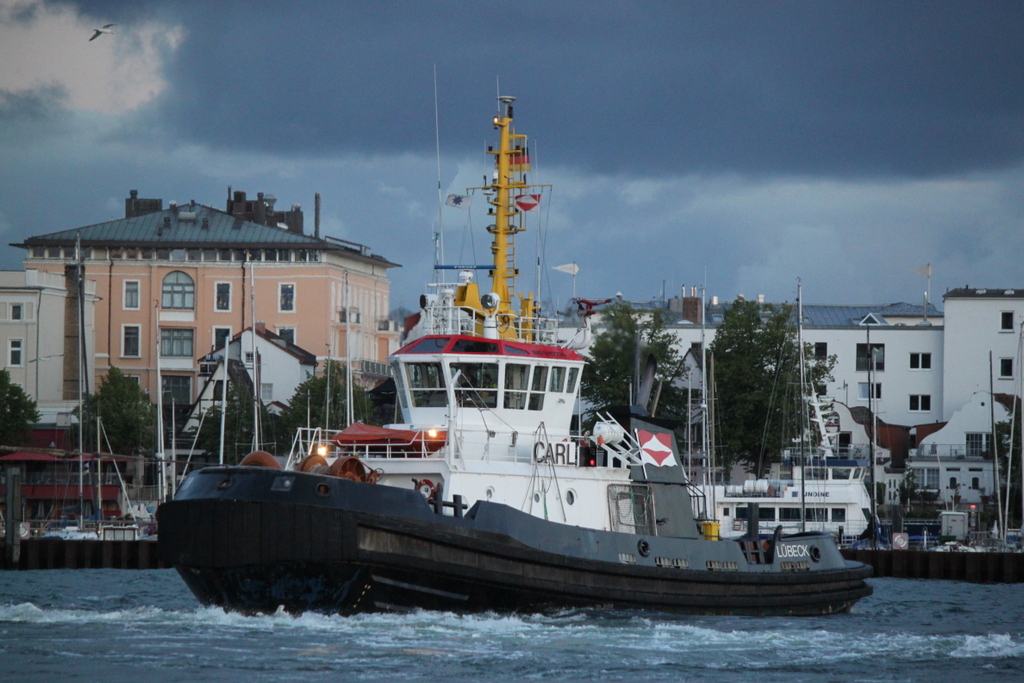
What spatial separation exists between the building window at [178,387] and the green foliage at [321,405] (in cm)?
1158

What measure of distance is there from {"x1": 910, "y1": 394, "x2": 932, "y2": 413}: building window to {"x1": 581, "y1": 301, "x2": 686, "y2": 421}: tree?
41.2 ft

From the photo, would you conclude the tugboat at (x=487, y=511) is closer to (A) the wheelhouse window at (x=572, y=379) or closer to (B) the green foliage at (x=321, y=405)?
(A) the wheelhouse window at (x=572, y=379)

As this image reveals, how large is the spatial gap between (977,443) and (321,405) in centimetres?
2951

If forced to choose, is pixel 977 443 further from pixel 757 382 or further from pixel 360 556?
pixel 360 556

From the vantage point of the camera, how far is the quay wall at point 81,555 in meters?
42.1

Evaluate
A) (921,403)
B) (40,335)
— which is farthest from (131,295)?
(921,403)

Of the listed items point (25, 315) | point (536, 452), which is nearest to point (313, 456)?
point (536, 452)

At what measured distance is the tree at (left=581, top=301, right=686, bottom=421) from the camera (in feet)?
200

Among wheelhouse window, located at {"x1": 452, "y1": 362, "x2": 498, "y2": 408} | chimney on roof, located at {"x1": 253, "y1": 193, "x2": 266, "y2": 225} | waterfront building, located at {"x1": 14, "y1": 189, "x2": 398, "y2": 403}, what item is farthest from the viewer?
chimney on roof, located at {"x1": 253, "y1": 193, "x2": 266, "y2": 225}

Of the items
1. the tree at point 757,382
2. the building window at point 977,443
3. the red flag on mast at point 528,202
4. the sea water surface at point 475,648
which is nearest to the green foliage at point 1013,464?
the building window at point 977,443

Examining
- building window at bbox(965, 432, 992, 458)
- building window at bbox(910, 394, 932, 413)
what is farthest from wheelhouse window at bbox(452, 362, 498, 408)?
building window at bbox(910, 394, 932, 413)

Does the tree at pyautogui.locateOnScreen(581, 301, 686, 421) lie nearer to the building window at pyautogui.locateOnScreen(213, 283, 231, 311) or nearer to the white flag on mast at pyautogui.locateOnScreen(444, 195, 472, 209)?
the building window at pyautogui.locateOnScreen(213, 283, 231, 311)

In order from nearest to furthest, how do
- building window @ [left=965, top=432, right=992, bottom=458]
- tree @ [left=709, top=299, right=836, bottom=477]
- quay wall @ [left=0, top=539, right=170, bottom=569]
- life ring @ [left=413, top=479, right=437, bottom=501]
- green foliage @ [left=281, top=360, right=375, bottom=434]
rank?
life ring @ [left=413, top=479, right=437, bottom=501], quay wall @ [left=0, top=539, right=170, bottom=569], tree @ [left=709, top=299, right=836, bottom=477], green foliage @ [left=281, top=360, right=375, bottom=434], building window @ [left=965, top=432, right=992, bottom=458]

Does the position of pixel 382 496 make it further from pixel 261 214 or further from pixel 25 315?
A: pixel 261 214
